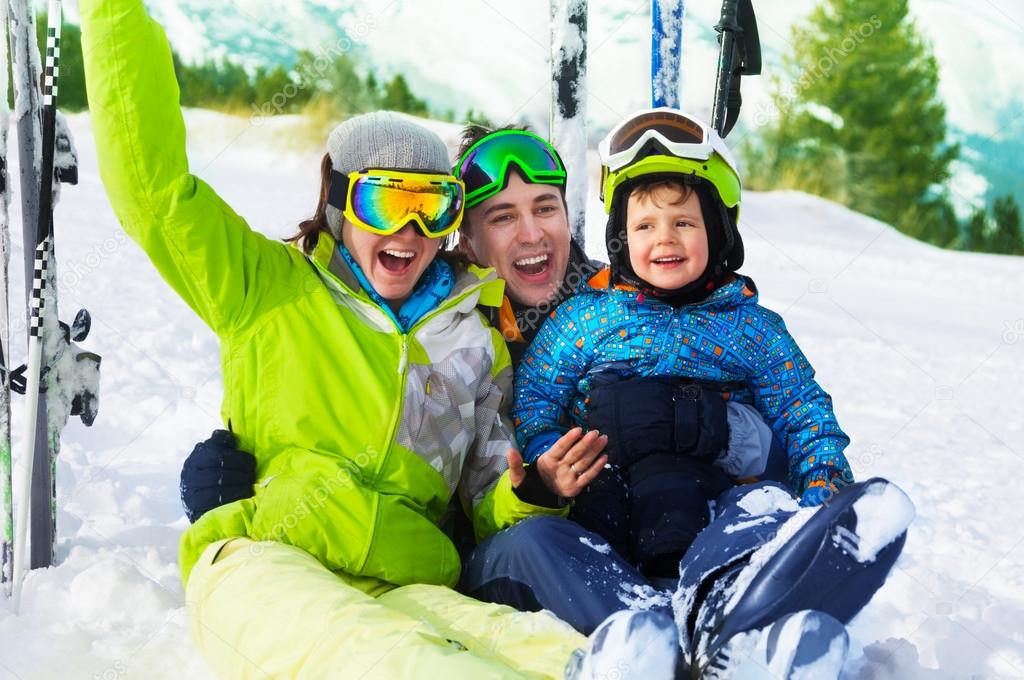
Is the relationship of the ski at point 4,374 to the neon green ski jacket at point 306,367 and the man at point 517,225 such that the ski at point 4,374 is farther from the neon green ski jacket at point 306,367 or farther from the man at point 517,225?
the man at point 517,225

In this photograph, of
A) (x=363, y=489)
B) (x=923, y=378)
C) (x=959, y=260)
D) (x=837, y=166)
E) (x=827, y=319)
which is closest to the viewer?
(x=363, y=489)

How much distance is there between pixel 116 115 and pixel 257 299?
0.52 metres

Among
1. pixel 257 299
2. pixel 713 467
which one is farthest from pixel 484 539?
pixel 257 299

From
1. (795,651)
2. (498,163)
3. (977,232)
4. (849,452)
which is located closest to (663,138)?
(498,163)

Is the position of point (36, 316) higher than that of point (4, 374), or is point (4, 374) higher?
point (36, 316)

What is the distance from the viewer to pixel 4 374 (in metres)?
2.79

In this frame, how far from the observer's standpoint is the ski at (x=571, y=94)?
13.0 feet

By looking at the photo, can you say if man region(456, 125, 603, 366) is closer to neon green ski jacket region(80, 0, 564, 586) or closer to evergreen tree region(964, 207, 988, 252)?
neon green ski jacket region(80, 0, 564, 586)

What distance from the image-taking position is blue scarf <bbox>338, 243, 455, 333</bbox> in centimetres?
268

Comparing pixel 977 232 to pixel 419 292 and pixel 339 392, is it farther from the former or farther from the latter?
pixel 339 392

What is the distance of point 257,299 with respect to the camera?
2.59m

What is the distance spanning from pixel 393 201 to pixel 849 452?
3.26m

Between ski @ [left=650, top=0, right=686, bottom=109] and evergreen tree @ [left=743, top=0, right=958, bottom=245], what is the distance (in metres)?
18.4

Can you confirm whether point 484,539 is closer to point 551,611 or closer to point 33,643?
point 551,611
